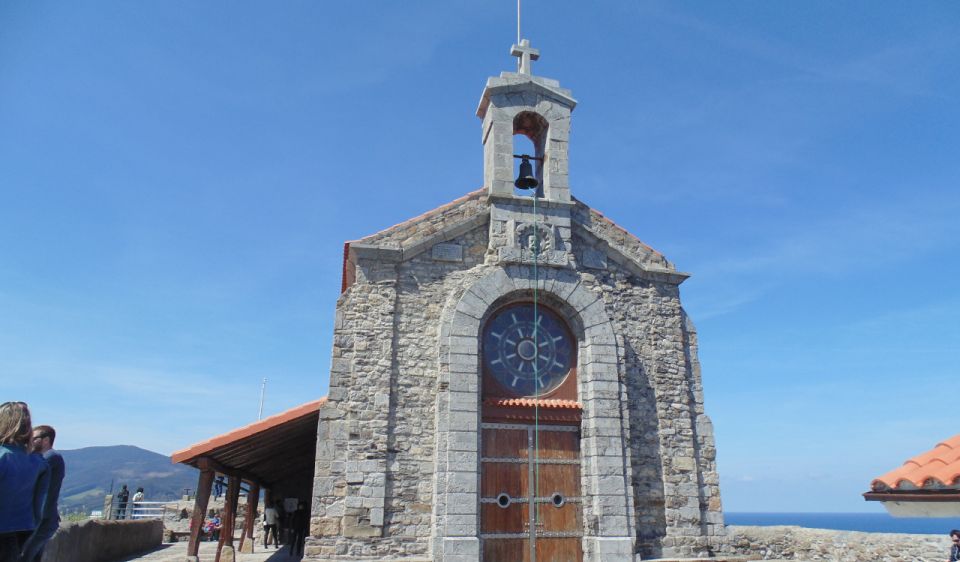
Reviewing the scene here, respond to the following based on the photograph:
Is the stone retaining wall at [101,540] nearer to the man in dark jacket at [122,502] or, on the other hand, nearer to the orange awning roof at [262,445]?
the orange awning roof at [262,445]

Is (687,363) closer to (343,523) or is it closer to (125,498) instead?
(343,523)

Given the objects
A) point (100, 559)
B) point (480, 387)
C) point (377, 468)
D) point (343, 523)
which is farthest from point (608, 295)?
point (100, 559)

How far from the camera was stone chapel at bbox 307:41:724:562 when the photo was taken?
9805 mm

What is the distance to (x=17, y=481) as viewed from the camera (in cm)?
366

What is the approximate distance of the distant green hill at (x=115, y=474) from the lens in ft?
445

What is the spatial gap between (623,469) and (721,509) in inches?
78.6

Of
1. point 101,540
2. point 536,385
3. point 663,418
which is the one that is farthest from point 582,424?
point 101,540

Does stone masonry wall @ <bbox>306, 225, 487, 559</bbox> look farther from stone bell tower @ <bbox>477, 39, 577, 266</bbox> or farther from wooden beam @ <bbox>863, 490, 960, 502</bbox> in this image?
wooden beam @ <bbox>863, 490, 960, 502</bbox>

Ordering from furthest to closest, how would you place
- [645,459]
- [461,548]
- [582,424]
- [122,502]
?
[122,502]
[645,459]
[582,424]
[461,548]

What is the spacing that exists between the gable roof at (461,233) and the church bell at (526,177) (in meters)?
0.82

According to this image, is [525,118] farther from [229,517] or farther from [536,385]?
[229,517]

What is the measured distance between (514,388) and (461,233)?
9.49ft

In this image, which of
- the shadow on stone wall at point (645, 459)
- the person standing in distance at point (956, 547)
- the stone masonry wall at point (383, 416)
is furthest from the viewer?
the person standing in distance at point (956, 547)

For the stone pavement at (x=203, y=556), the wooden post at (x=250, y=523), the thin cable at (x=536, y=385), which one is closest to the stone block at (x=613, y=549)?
the thin cable at (x=536, y=385)
